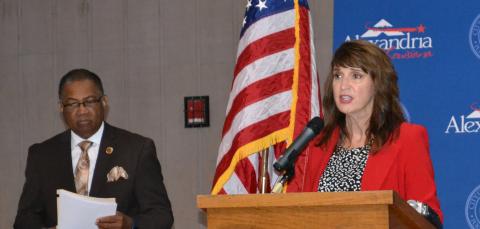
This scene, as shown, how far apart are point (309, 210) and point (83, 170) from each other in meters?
2.29

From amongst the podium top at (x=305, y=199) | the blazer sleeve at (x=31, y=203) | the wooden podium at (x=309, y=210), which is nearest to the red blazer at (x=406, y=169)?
the wooden podium at (x=309, y=210)

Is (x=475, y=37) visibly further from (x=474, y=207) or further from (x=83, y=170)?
(x=83, y=170)

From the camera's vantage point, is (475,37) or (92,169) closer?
(92,169)

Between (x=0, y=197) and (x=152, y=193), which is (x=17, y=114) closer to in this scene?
(x=0, y=197)

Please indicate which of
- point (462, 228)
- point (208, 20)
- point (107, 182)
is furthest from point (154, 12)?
point (462, 228)

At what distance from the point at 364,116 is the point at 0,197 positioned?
4.36 metres

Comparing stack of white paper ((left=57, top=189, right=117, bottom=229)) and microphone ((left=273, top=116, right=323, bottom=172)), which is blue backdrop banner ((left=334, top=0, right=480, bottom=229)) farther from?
microphone ((left=273, top=116, right=323, bottom=172))

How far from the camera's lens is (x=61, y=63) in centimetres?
677

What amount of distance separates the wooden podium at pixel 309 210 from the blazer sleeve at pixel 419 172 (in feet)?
1.54

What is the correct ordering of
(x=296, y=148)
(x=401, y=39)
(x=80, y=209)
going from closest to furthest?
(x=296, y=148) → (x=80, y=209) → (x=401, y=39)

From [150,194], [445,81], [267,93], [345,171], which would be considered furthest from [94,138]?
[445,81]

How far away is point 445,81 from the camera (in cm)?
542

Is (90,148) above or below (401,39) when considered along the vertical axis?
below

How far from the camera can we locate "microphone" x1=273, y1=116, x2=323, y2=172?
269 centimetres
